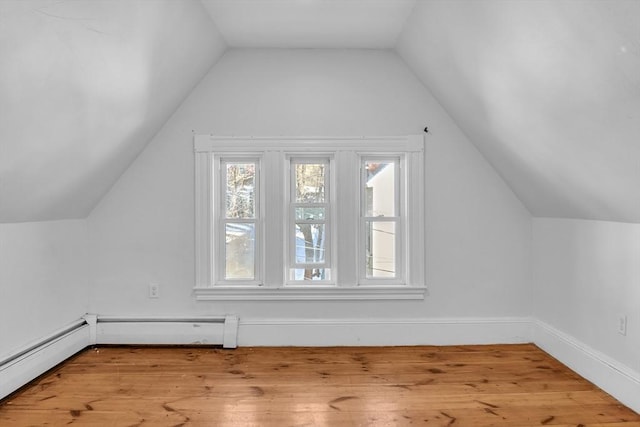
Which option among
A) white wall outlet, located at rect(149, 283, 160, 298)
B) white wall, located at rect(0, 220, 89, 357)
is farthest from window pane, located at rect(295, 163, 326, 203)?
white wall, located at rect(0, 220, 89, 357)

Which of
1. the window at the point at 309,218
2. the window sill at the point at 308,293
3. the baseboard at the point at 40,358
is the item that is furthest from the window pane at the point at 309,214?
A: the baseboard at the point at 40,358

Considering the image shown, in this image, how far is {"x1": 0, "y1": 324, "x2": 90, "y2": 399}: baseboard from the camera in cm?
236

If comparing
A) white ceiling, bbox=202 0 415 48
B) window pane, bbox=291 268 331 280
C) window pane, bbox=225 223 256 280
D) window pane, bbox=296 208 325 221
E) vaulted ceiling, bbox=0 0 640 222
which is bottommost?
window pane, bbox=291 268 331 280

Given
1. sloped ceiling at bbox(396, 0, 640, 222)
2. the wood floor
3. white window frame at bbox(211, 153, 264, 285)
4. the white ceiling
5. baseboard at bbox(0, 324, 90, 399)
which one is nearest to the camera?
sloped ceiling at bbox(396, 0, 640, 222)

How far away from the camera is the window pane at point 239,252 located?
131 inches

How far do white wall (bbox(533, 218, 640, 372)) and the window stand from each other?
3.26 feet

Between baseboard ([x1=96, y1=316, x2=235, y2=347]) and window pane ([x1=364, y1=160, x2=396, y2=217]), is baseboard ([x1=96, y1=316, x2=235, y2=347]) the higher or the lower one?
the lower one

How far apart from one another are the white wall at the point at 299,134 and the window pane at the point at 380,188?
0.30 meters

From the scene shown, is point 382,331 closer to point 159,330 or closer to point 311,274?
point 311,274

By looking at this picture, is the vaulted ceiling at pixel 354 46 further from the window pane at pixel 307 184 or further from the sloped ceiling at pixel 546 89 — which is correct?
the window pane at pixel 307 184

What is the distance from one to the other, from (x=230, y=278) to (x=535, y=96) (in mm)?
2649

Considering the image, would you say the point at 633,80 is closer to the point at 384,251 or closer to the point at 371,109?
the point at 371,109

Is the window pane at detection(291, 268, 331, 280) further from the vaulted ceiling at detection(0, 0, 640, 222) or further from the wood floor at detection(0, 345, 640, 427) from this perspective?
the vaulted ceiling at detection(0, 0, 640, 222)

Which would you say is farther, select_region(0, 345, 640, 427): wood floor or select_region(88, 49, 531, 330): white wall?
select_region(88, 49, 531, 330): white wall
